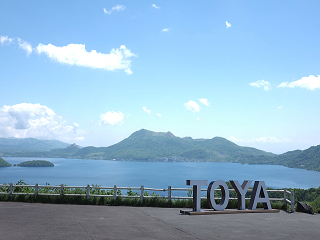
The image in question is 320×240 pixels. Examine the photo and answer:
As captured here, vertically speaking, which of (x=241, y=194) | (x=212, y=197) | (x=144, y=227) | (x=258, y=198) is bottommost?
(x=144, y=227)

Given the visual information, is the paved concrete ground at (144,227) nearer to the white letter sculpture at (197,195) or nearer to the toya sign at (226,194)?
the white letter sculpture at (197,195)

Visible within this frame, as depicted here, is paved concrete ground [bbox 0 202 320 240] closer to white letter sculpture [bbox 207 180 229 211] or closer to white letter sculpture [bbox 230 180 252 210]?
white letter sculpture [bbox 207 180 229 211]

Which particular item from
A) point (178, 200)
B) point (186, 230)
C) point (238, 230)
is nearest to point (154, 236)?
point (186, 230)

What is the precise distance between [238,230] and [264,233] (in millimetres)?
945

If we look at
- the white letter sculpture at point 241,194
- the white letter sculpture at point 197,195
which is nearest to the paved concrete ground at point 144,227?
the white letter sculpture at point 197,195

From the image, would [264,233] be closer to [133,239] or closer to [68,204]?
[133,239]

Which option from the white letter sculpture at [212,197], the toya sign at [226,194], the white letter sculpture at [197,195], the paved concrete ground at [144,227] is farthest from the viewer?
the white letter sculpture at [212,197]

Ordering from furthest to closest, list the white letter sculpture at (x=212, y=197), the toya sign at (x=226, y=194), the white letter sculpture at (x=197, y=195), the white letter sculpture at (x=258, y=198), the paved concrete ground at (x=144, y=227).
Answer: the white letter sculpture at (x=258, y=198)
the white letter sculpture at (x=212, y=197)
the toya sign at (x=226, y=194)
the white letter sculpture at (x=197, y=195)
the paved concrete ground at (x=144, y=227)

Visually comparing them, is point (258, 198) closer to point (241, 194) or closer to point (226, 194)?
point (241, 194)

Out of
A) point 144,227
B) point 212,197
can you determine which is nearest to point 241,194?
point 212,197

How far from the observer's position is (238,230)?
34.9 feet

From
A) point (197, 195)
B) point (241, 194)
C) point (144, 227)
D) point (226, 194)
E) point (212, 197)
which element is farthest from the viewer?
point (241, 194)

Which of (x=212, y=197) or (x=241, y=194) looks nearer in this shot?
(x=212, y=197)

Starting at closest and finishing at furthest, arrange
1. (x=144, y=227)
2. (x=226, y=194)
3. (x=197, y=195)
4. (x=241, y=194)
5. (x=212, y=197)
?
(x=144, y=227), (x=197, y=195), (x=212, y=197), (x=226, y=194), (x=241, y=194)
